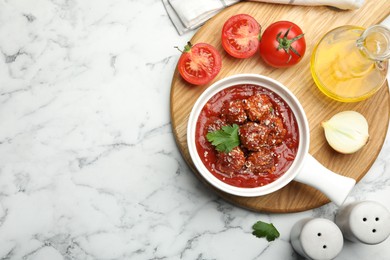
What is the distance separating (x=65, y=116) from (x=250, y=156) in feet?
2.60

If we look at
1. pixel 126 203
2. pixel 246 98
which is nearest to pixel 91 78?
pixel 126 203

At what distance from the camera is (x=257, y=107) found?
1.80 m

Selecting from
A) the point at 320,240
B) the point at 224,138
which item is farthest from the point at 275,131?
the point at 320,240

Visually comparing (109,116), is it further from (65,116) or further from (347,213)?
(347,213)

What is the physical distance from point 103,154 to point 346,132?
960 millimetres

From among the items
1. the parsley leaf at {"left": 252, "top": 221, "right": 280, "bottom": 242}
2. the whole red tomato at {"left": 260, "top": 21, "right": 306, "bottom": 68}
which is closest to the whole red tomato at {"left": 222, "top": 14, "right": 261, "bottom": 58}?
the whole red tomato at {"left": 260, "top": 21, "right": 306, "bottom": 68}

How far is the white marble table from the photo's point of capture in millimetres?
2027

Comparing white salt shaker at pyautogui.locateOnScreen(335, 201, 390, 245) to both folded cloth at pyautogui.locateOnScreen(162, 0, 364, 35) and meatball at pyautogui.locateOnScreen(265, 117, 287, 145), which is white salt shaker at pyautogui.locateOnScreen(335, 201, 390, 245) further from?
folded cloth at pyautogui.locateOnScreen(162, 0, 364, 35)

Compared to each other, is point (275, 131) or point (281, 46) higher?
point (281, 46)

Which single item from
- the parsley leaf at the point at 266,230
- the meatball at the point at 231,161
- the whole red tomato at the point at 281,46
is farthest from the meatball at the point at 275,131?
the parsley leaf at the point at 266,230

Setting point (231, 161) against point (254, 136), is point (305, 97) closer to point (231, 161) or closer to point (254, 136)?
point (254, 136)

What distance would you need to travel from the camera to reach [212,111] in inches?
72.4

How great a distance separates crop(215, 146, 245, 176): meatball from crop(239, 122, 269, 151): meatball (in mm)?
42

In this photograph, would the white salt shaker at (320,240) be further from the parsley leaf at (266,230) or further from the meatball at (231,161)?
the meatball at (231,161)
